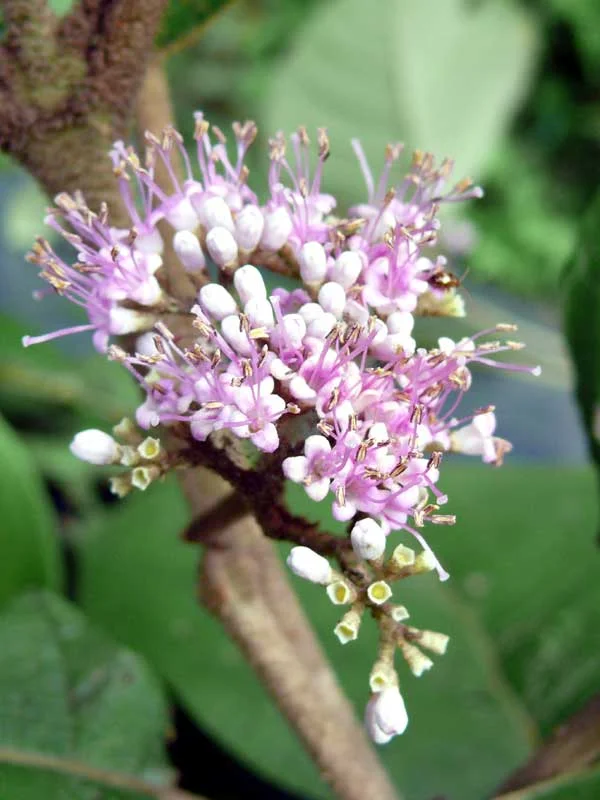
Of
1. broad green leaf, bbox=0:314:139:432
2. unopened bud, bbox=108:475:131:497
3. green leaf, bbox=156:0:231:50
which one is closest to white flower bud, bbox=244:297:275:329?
unopened bud, bbox=108:475:131:497

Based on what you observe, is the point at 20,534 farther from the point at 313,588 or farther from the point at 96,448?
the point at 96,448

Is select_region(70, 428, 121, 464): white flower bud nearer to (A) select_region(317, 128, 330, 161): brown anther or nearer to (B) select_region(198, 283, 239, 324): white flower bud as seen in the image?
(B) select_region(198, 283, 239, 324): white flower bud

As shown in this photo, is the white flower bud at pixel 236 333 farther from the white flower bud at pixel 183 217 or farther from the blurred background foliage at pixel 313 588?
the blurred background foliage at pixel 313 588

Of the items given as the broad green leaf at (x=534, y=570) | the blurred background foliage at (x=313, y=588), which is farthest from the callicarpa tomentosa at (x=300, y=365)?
the broad green leaf at (x=534, y=570)

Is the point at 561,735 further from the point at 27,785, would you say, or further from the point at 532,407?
the point at 532,407

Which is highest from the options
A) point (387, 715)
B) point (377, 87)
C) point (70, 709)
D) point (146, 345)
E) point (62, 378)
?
point (146, 345)

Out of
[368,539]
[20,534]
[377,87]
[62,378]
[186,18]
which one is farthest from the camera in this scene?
[377,87]

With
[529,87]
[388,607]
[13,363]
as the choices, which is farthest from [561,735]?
[529,87]

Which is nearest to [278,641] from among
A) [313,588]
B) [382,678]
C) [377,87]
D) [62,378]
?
[382,678]

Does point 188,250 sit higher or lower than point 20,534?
higher
